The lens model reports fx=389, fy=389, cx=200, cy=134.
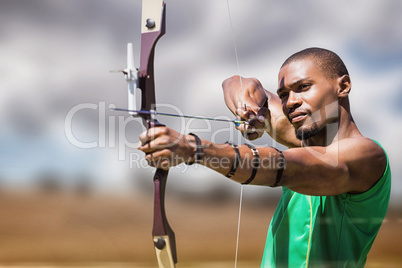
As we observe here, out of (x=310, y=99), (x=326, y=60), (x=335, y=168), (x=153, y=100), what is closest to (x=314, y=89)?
(x=310, y=99)

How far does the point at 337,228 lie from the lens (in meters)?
1.41

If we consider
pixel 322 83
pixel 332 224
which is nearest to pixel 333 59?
pixel 322 83

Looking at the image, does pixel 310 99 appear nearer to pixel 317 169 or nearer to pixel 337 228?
pixel 317 169

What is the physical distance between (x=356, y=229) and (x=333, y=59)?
2.12 ft

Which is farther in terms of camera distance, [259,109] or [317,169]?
[259,109]

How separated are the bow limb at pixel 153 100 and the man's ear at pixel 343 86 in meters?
0.71

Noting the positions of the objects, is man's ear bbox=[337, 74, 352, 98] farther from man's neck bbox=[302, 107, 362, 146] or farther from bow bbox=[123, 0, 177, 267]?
bow bbox=[123, 0, 177, 267]

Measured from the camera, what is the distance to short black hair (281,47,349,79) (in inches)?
58.4

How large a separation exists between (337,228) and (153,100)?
0.81 meters

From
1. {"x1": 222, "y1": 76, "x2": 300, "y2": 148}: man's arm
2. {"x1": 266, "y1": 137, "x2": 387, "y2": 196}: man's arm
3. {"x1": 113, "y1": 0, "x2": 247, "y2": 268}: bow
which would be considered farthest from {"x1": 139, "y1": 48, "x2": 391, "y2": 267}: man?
{"x1": 222, "y1": 76, "x2": 300, "y2": 148}: man's arm

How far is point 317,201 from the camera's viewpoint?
1.47 meters

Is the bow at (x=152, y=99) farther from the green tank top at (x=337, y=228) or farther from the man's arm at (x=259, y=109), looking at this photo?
the man's arm at (x=259, y=109)

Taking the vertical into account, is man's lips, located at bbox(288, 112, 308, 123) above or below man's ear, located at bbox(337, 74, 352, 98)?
below

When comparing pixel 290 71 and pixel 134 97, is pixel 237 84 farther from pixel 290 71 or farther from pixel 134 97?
pixel 134 97
